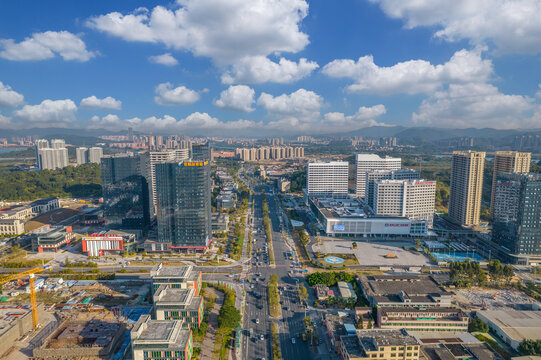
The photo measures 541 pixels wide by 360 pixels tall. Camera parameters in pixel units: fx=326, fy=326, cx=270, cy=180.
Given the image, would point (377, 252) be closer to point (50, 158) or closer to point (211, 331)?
point (211, 331)

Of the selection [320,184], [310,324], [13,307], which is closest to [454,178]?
[320,184]

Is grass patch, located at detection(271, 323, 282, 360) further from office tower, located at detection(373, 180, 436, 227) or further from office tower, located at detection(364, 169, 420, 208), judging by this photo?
office tower, located at detection(364, 169, 420, 208)

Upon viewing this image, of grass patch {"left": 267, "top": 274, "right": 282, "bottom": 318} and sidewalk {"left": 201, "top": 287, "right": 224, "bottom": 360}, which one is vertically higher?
grass patch {"left": 267, "top": 274, "right": 282, "bottom": 318}

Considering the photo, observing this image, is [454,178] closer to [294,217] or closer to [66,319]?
[294,217]

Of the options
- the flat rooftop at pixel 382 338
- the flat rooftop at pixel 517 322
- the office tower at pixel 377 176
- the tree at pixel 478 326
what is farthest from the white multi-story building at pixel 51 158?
the flat rooftop at pixel 517 322

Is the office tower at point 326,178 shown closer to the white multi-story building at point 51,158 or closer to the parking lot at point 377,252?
the parking lot at point 377,252

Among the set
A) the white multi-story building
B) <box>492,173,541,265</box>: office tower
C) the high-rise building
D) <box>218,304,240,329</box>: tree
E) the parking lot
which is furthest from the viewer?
the high-rise building

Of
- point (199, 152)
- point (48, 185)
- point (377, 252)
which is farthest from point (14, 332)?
point (48, 185)

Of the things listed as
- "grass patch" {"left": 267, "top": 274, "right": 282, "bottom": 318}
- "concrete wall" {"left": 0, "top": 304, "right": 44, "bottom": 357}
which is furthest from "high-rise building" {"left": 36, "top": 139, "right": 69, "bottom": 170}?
"grass patch" {"left": 267, "top": 274, "right": 282, "bottom": 318}
